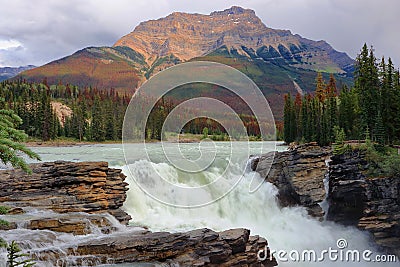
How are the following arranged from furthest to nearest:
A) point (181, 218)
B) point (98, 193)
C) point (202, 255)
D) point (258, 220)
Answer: point (258, 220) → point (181, 218) → point (98, 193) → point (202, 255)

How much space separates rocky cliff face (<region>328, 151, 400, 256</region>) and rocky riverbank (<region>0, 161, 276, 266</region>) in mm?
11226

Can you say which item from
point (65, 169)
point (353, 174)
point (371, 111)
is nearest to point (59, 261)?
point (65, 169)

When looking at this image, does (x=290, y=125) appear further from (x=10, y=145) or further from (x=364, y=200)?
(x=10, y=145)

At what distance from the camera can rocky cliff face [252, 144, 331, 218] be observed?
27469 mm

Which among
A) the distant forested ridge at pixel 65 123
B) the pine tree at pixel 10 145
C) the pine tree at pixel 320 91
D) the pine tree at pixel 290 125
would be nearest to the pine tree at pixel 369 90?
the pine tree at pixel 290 125

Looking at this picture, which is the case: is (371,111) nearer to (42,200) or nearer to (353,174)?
(353,174)

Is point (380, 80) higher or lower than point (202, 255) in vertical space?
higher

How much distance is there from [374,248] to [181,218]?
493 inches

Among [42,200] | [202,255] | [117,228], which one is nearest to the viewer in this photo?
[202,255]

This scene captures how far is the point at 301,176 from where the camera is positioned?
93.5 ft

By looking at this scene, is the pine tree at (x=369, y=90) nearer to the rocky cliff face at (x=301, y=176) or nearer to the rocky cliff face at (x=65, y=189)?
the rocky cliff face at (x=301, y=176)

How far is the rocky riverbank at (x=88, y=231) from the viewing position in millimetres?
12359

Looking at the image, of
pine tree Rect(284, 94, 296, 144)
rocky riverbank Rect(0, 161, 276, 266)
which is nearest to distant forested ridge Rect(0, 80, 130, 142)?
pine tree Rect(284, 94, 296, 144)

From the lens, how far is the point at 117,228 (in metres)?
16.2
